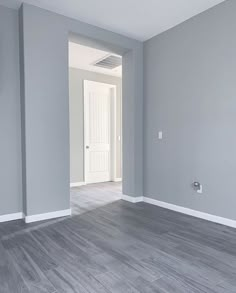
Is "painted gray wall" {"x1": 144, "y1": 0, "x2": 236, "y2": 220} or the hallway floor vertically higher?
"painted gray wall" {"x1": 144, "y1": 0, "x2": 236, "y2": 220}

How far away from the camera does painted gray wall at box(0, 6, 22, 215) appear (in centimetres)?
325

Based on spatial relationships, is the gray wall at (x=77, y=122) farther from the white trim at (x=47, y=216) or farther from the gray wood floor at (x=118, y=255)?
the gray wood floor at (x=118, y=255)

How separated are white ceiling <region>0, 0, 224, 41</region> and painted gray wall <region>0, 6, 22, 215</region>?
1.14ft

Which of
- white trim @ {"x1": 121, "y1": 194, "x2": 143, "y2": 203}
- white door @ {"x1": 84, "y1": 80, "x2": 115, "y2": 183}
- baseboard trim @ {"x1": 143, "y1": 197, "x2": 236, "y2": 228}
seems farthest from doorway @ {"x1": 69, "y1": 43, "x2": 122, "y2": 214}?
baseboard trim @ {"x1": 143, "y1": 197, "x2": 236, "y2": 228}

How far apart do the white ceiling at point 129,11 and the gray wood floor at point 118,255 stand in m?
2.82

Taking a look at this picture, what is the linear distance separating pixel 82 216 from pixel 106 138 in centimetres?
317

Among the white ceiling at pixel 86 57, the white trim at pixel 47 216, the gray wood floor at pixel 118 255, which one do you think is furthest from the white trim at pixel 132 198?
the white ceiling at pixel 86 57

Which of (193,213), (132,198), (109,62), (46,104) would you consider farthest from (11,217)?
(109,62)

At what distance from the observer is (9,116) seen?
130 inches

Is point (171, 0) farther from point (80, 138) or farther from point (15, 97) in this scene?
point (80, 138)

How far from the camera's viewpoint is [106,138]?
21.1 feet

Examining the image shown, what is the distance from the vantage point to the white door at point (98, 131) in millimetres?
6055

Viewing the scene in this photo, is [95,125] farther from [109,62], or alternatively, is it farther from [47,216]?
[47,216]

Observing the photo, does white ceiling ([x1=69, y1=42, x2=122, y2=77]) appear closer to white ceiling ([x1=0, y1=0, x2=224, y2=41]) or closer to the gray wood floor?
white ceiling ([x1=0, y1=0, x2=224, y2=41])
